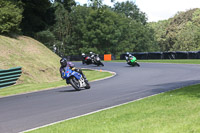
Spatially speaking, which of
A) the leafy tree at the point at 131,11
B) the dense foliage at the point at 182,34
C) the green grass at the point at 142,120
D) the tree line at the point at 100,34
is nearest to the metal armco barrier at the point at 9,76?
the green grass at the point at 142,120

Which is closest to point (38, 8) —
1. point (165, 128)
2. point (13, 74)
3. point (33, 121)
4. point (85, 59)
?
point (85, 59)

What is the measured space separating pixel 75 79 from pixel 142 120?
8.35m

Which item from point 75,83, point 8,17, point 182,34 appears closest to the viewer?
point 75,83

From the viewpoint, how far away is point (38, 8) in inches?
1318

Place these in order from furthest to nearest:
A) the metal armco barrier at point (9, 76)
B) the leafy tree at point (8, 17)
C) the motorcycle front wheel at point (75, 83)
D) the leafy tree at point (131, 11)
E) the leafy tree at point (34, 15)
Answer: the leafy tree at point (131, 11) < the leafy tree at point (34, 15) < the leafy tree at point (8, 17) < the metal armco barrier at point (9, 76) < the motorcycle front wheel at point (75, 83)

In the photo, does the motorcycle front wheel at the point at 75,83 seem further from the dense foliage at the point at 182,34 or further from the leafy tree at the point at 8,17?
the dense foliage at the point at 182,34

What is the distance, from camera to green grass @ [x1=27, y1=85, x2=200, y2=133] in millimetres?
6543

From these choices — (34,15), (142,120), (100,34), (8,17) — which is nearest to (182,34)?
(100,34)

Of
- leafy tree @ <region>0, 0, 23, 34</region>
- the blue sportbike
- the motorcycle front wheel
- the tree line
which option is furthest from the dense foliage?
the motorcycle front wheel

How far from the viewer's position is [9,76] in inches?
834

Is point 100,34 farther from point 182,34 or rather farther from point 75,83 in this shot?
point 75,83

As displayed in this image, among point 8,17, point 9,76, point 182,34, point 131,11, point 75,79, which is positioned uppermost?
point 131,11

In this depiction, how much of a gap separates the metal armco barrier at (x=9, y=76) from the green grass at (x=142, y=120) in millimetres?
12658

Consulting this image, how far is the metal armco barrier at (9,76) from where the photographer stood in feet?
67.9
